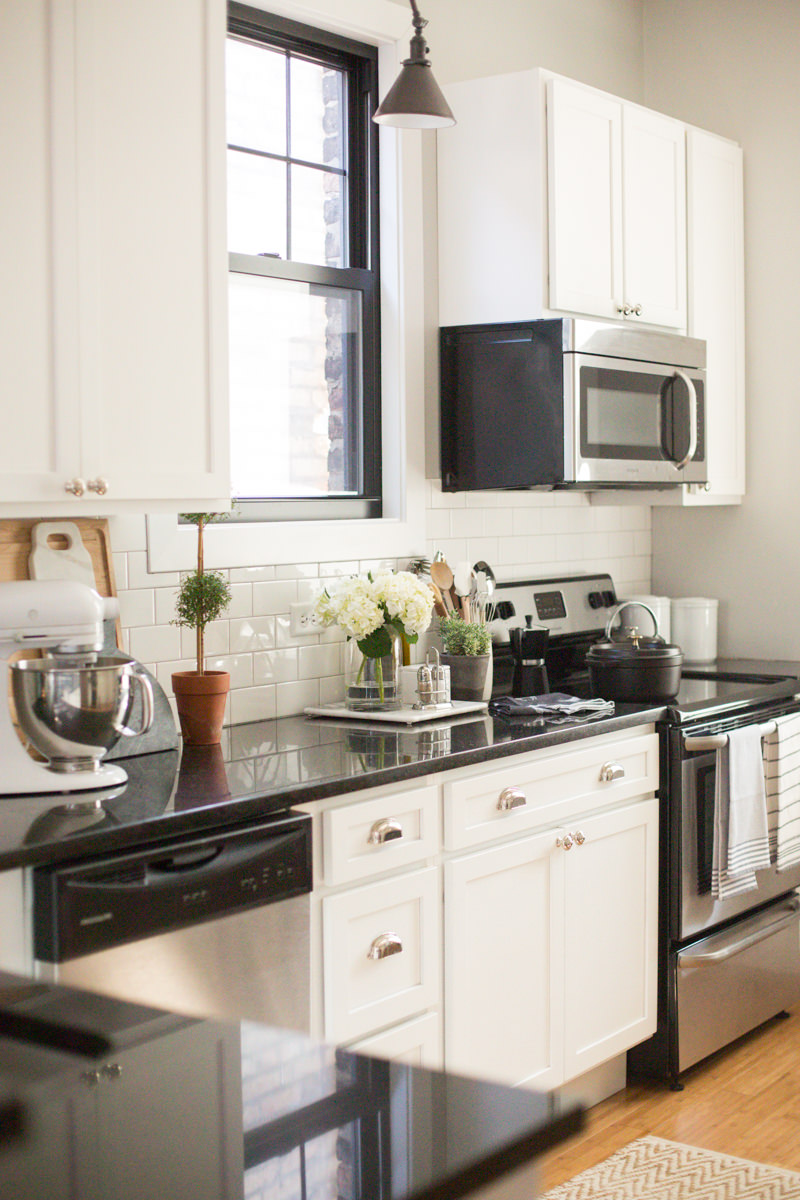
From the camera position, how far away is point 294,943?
2.33 m

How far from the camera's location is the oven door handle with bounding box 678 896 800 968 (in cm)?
339

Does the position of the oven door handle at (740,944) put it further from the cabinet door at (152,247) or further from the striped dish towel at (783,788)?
the cabinet door at (152,247)

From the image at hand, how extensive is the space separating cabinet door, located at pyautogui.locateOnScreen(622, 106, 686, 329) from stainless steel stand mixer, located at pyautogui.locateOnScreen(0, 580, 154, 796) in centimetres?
206

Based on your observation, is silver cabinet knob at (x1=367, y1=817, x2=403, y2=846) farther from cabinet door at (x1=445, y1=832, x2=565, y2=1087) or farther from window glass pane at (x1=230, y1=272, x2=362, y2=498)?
window glass pane at (x1=230, y1=272, x2=362, y2=498)

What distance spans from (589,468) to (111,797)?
1.73 m

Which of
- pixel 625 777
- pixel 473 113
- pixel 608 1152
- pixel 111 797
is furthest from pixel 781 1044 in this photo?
pixel 473 113

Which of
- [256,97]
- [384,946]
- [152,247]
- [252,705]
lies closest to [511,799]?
[384,946]

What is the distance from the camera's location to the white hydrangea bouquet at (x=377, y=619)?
304 centimetres

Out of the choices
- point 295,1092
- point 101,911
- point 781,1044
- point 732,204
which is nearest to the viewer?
point 295,1092

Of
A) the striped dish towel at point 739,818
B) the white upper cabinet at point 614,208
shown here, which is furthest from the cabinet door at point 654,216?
the striped dish towel at point 739,818

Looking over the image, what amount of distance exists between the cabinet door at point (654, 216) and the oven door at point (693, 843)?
1292 mm

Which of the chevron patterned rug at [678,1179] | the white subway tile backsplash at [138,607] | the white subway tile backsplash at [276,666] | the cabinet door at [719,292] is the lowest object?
the chevron patterned rug at [678,1179]

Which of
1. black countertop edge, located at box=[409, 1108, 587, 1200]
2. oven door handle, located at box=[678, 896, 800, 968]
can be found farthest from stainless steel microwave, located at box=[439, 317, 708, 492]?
black countertop edge, located at box=[409, 1108, 587, 1200]

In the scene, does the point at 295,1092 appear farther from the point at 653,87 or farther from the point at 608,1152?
the point at 653,87
